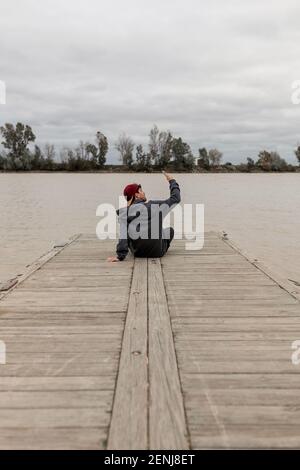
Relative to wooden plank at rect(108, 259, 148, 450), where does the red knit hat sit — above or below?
above

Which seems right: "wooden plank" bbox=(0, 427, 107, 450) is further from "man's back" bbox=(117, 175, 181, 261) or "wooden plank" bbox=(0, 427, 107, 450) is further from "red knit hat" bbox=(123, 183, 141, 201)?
"red knit hat" bbox=(123, 183, 141, 201)

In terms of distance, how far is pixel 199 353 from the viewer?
3434mm

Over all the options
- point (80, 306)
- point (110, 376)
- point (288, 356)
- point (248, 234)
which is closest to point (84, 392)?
point (110, 376)

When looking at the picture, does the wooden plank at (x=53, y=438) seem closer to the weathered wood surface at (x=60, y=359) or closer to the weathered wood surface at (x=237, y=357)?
the weathered wood surface at (x=60, y=359)

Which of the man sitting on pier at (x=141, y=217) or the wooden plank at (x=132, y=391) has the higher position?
the man sitting on pier at (x=141, y=217)

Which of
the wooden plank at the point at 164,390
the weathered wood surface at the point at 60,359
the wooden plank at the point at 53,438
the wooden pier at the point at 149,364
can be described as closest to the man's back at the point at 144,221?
the weathered wood surface at the point at 60,359

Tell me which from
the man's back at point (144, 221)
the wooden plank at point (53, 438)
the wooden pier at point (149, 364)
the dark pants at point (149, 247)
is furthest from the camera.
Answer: the dark pants at point (149, 247)

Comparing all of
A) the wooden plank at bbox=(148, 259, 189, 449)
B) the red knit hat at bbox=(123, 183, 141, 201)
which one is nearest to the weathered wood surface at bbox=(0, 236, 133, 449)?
the wooden plank at bbox=(148, 259, 189, 449)

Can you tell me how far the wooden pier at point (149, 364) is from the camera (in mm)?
2408

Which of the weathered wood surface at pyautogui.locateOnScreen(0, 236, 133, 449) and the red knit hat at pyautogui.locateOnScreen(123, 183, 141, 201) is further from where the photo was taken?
the red knit hat at pyautogui.locateOnScreen(123, 183, 141, 201)

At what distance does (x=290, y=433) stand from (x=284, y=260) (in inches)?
443

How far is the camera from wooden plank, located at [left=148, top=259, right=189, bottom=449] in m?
2.34

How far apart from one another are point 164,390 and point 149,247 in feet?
15.0
